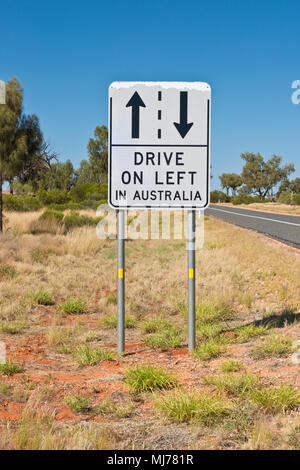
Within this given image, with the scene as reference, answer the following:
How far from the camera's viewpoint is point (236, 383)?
3803mm

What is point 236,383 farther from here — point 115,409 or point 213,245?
point 213,245

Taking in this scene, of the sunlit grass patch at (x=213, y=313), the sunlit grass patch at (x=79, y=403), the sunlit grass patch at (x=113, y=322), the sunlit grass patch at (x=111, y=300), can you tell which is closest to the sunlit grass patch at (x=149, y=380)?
the sunlit grass patch at (x=79, y=403)

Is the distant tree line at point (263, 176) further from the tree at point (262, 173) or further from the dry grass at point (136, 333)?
the dry grass at point (136, 333)

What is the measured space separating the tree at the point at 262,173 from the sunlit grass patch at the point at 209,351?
4221 inches

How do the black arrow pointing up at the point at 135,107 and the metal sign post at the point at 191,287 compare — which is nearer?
the black arrow pointing up at the point at 135,107

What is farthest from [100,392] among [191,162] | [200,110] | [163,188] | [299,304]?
[299,304]

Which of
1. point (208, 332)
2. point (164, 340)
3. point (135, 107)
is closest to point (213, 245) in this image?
point (208, 332)

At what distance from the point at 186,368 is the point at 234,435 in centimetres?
169

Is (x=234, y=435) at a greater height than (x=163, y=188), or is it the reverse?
(x=163, y=188)

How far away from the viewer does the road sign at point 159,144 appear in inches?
202

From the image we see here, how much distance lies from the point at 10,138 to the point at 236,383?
16.6m

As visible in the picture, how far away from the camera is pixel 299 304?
6.77 meters

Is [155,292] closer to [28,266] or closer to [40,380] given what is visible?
[28,266]
